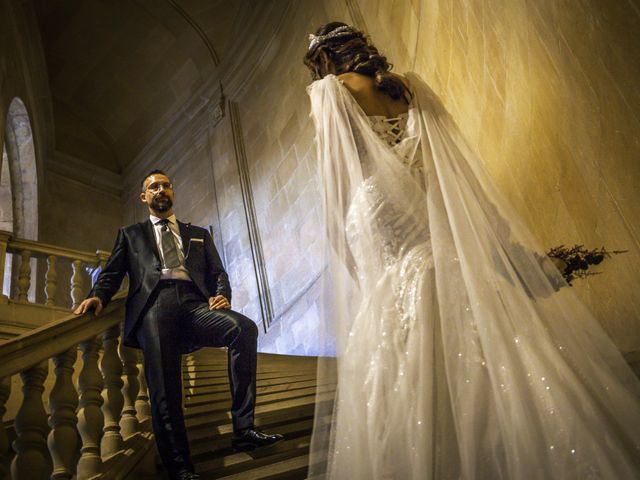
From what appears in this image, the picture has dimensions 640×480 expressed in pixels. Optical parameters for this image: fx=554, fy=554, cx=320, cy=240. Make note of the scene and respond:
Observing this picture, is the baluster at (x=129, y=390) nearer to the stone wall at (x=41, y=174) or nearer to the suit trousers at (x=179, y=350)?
the suit trousers at (x=179, y=350)

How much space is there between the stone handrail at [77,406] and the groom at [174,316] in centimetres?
14

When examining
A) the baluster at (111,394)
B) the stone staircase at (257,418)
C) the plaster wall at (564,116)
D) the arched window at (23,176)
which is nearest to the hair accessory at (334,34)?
the plaster wall at (564,116)

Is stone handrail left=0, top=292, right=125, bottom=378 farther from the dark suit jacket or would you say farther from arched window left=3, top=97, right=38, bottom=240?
arched window left=3, top=97, right=38, bottom=240

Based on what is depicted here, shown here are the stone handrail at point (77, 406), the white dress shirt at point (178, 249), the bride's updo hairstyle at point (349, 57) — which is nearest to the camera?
the stone handrail at point (77, 406)

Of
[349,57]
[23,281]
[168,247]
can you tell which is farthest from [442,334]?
[23,281]

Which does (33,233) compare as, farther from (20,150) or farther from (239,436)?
(239,436)

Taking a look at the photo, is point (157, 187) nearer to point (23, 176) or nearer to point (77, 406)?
point (77, 406)

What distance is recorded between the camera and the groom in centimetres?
220

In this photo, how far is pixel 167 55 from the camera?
999 centimetres

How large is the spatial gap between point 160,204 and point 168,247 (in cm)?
32

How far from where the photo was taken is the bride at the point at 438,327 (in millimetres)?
1188

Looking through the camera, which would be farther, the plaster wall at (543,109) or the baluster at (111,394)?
the plaster wall at (543,109)

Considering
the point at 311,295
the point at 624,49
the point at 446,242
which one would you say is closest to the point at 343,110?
the point at 446,242

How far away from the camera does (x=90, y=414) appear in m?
2.17
